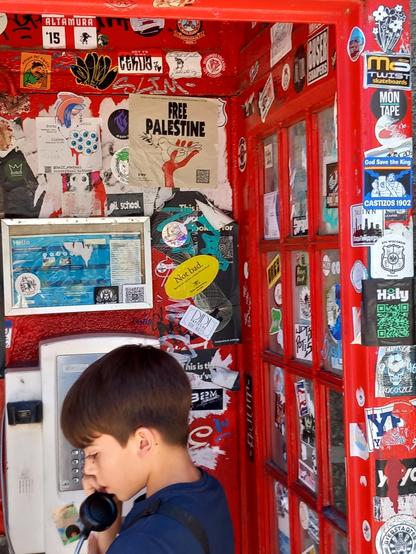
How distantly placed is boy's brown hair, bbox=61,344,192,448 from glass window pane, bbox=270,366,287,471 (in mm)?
1322

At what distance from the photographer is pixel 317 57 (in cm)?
239

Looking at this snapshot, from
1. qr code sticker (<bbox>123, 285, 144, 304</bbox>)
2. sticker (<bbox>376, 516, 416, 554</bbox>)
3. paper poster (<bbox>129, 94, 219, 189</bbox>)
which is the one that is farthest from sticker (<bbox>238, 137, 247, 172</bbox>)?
sticker (<bbox>376, 516, 416, 554</bbox>)

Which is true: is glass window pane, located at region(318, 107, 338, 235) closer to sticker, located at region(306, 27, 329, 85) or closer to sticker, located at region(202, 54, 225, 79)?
sticker, located at region(306, 27, 329, 85)

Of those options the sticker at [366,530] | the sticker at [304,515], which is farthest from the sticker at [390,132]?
the sticker at [304,515]

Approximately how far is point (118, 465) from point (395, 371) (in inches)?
33.5

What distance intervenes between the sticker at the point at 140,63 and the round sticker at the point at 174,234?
2.19ft

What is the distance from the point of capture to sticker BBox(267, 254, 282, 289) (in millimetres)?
3002

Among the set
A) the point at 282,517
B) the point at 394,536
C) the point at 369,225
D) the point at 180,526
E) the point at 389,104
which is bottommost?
the point at 282,517

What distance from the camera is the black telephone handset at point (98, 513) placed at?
1967 mm

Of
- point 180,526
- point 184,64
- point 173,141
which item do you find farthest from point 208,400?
point 180,526

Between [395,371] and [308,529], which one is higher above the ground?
[395,371]

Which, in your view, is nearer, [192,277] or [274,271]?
[274,271]

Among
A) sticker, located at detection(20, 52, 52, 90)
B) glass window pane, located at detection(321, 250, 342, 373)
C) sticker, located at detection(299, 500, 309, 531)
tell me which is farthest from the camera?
sticker, located at detection(20, 52, 52, 90)

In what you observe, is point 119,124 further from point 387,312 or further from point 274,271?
point 387,312
